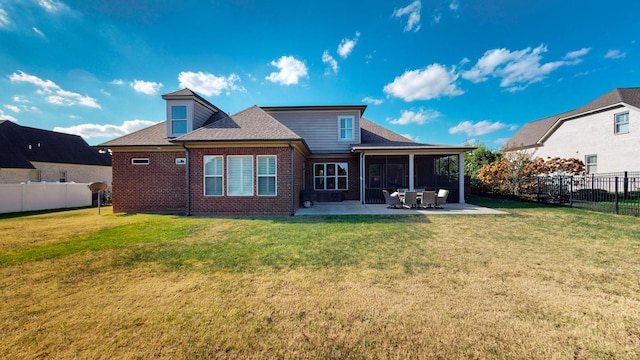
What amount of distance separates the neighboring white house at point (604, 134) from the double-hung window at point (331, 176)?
18949 millimetres

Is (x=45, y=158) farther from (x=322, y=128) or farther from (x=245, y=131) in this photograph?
(x=322, y=128)

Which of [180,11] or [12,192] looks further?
[12,192]

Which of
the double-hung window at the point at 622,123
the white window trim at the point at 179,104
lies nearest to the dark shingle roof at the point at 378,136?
the white window trim at the point at 179,104

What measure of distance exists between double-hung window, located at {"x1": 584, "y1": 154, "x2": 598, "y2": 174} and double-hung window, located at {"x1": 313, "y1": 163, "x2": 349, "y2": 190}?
Answer: 18.9 meters

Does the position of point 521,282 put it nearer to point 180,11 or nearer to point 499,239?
point 499,239

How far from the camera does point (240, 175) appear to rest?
35.1 feet

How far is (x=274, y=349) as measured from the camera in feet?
7.86

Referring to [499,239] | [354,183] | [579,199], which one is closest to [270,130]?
[354,183]

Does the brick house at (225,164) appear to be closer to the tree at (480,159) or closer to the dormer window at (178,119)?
the dormer window at (178,119)

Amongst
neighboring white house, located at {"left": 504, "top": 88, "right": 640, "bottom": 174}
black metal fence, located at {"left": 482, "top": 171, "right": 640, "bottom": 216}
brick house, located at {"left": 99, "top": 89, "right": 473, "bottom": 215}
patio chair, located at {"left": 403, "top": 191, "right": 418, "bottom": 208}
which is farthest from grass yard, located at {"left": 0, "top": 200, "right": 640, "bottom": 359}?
neighboring white house, located at {"left": 504, "top": 88, "right": 640, "bottom": 174}

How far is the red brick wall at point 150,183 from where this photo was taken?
11867 mm

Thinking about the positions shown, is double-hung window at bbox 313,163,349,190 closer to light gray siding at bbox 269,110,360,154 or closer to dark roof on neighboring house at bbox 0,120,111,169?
light gray siding at bbox 269,110,360,154

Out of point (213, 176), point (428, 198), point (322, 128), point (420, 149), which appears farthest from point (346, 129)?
point (213, 176)

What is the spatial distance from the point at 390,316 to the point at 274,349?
4.72 feet
